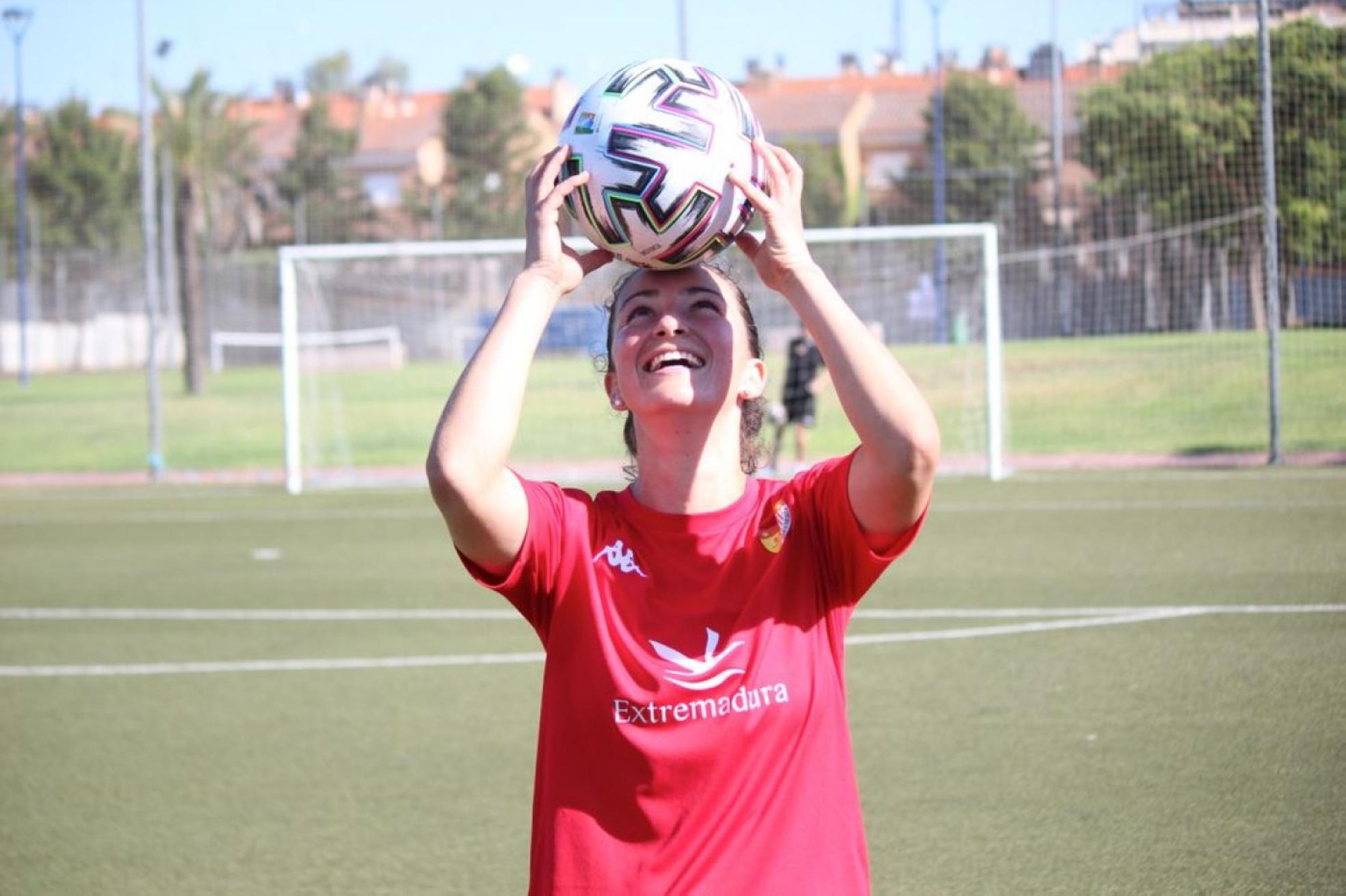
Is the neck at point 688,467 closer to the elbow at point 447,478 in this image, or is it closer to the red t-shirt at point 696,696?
the red t-shirt at point 696,696

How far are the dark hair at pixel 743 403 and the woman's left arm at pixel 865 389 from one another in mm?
141

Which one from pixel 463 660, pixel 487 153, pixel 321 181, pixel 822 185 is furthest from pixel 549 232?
pixel 321 181

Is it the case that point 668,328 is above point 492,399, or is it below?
above

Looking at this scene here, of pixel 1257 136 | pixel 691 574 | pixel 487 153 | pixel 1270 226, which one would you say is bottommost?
pixel 691 574

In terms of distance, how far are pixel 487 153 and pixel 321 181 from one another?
8.74 metres

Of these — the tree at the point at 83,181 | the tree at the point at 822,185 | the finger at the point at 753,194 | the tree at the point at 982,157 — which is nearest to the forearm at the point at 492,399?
the finger at the point at 753,194

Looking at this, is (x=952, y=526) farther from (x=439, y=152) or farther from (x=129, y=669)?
(x=439, y=152)

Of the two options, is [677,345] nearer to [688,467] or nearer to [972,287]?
[688,467]

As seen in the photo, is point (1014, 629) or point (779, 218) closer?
point (779, 218)

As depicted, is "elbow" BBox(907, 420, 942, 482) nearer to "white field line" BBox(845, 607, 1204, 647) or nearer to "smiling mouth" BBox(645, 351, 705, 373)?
"smiling mouth" BBox(645, 351, 705, 373)

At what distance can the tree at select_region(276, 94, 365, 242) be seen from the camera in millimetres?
50906

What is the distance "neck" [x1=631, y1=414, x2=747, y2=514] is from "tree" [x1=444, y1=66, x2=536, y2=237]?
1398 inches

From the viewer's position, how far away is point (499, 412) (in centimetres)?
263

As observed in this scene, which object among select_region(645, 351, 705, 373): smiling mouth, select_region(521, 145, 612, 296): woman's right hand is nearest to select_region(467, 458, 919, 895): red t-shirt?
select_region(645, 351, 705, 373): smiling mouth
